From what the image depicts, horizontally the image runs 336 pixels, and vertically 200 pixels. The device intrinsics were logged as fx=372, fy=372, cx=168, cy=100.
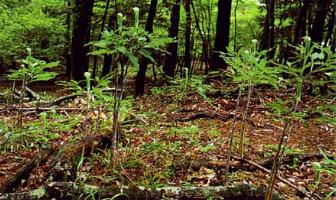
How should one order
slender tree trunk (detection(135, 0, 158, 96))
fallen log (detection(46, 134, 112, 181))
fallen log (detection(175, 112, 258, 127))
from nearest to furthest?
fallen log (detection(46, 134, 112, 181)) < fallen log (detection(175, 112, 258, 127)) < slender tree trunk (detection(135, 0, 158, 96))

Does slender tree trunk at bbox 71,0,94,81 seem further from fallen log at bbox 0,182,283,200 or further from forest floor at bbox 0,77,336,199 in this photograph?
fallen log at bbox 0,182,283,200

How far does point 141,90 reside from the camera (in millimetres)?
10500

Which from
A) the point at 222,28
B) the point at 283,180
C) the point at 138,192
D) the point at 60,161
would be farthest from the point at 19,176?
the point at 222,28

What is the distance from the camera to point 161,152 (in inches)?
165

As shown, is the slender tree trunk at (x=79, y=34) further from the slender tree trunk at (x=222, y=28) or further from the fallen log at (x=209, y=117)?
the fallen log at (x=209, y=117)

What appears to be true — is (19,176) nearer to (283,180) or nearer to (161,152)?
(161,152)

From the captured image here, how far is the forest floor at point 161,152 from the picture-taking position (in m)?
3.32

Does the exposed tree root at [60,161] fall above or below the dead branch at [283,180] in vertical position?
above

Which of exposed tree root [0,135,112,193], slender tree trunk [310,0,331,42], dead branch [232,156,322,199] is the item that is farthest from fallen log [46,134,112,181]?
slender tree trunk [310,0,331,42]

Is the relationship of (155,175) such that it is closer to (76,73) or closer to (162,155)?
(162,155)

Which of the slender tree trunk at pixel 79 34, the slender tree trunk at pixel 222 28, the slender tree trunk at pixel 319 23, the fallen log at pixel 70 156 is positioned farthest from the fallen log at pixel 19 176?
the slender tree trunk at pixel 319 23

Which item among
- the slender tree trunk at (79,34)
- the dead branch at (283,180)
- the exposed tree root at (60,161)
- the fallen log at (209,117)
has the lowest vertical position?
the fallen log at (209,117)

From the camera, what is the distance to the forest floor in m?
3.32

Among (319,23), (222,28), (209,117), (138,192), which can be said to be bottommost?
(209,117)
